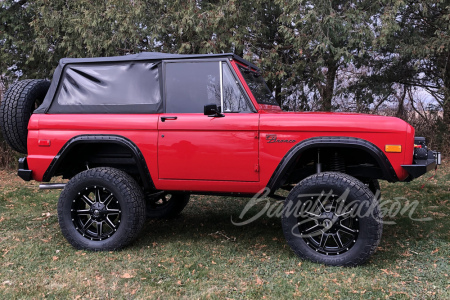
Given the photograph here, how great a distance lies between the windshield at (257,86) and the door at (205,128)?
24 centimetres

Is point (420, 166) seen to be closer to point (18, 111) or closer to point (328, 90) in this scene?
point (18, 111)

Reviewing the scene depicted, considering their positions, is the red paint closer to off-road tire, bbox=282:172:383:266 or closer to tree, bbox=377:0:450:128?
off-road tire, bbox=282:172:383:266

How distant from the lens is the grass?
3.17 metres

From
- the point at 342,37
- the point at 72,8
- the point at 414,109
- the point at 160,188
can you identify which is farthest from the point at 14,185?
the point at 414,109

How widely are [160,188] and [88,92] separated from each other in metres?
1.37

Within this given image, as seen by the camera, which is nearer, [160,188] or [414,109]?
[160,188]

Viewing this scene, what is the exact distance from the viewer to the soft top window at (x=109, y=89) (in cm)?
418

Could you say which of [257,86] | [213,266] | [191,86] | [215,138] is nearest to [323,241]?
[213,266]

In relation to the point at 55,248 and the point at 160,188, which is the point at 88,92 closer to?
the point at 160,188

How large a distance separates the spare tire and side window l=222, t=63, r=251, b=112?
2.28 meters

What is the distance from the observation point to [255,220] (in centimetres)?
538

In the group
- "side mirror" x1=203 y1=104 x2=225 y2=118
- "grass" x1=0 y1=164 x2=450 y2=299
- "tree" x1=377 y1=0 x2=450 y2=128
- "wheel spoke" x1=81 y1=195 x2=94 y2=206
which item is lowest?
"grass" x1=0 y1=164 x2=450 y2=299

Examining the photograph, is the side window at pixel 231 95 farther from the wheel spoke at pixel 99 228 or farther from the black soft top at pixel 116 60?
the wheel spoke at pixel 99 228

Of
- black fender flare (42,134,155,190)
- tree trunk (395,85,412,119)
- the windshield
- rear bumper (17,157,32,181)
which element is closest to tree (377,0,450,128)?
tree trunk (395,85,412,119)
